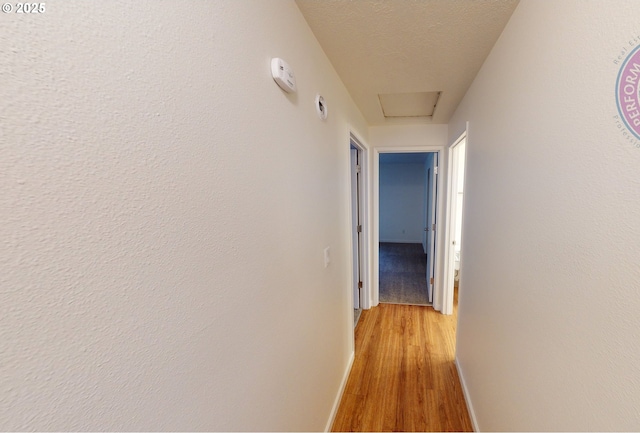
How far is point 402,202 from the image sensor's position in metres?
6.32

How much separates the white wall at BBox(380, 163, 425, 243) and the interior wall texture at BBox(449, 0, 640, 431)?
5.02 meters

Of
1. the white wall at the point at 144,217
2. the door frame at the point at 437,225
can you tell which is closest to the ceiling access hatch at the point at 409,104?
the door frame at the point at 437,225

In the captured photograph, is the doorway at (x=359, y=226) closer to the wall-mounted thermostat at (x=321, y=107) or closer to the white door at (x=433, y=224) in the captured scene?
the white door at (x=433, y=224)

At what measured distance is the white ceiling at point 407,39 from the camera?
0.99 m

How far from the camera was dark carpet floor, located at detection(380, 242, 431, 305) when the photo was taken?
3.25 m

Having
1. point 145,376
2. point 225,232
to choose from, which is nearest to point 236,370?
point 145,376

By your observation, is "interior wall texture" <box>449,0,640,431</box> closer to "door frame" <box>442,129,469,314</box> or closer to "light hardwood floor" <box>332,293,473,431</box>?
"light hardwood floor" <box>332,293,473,431</box>

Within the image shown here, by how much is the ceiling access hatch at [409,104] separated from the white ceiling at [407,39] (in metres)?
0.21

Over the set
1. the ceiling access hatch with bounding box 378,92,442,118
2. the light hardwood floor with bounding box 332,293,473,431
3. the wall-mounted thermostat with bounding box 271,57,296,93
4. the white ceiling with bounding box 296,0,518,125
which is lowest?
the light hardwood floor with bounding box 332,293,473,431

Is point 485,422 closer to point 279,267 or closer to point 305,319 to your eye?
point 305,319

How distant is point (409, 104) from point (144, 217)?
2.34 metres

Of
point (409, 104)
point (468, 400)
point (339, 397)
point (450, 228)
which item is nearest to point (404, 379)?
point (468, 400)

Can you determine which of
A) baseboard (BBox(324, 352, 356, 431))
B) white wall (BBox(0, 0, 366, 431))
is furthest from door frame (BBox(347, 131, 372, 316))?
white wall (BBox(0, 0, 366, 431))

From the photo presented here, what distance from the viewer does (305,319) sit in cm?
112
